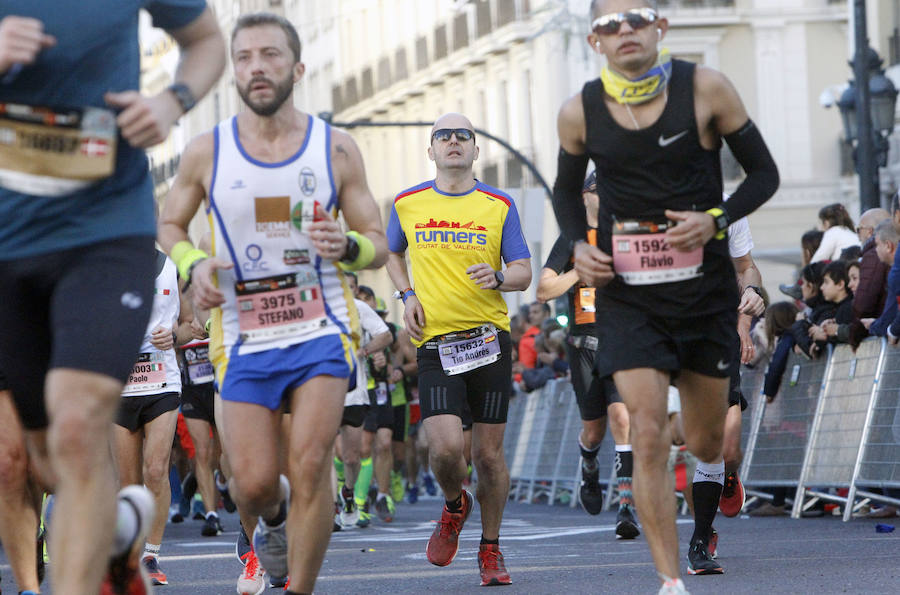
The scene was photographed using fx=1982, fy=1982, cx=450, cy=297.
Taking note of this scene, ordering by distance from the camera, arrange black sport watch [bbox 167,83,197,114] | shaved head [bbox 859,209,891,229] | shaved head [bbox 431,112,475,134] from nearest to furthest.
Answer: black sport watch [bbox 167,83,197,114] < shaved head [bbox 431,112,475,134] < shaved head [bbox 859,209,891,229]

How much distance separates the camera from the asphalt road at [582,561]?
9328mm

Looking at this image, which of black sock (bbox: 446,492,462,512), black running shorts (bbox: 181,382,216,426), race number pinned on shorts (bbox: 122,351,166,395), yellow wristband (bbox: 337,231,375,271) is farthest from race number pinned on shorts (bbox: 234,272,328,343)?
black running shorts (bbox: 181,382,216,426)

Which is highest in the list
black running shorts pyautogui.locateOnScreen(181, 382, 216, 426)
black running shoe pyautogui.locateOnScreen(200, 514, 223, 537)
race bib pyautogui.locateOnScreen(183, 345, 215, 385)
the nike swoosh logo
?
the nike swoosh logo

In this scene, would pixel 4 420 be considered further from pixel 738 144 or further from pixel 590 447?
pixel 590 447

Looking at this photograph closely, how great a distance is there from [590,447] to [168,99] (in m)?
7.86

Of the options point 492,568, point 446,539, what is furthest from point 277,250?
point 446,539

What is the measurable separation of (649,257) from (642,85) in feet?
2.17

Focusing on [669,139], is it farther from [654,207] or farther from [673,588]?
[673,588]

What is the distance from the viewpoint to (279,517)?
25.2 feet

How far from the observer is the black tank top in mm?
7574

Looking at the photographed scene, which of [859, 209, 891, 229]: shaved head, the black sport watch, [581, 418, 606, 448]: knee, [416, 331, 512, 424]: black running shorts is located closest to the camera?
the black sport watch

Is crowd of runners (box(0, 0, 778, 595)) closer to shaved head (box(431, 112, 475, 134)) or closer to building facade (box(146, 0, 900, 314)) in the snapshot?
shaved head (box(431, 112, 475, 134))

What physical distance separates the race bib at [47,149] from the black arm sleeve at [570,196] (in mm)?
2581

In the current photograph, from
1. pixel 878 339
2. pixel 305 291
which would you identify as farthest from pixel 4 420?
pixel 878 339
